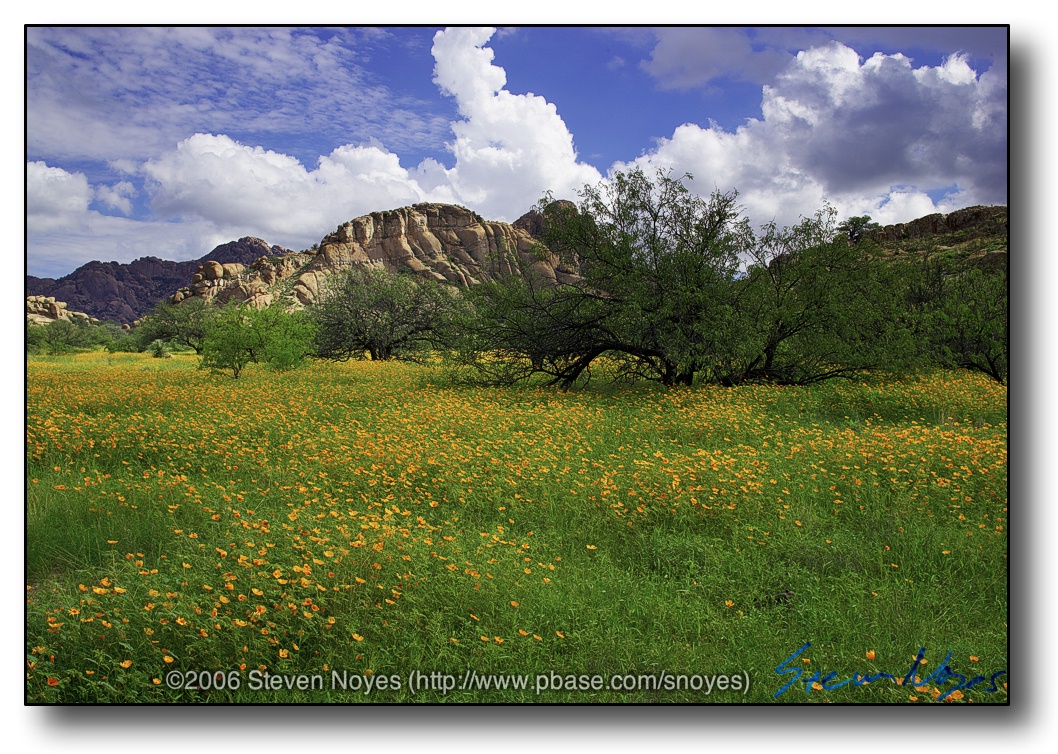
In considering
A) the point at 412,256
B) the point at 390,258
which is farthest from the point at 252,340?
the point at 412,256

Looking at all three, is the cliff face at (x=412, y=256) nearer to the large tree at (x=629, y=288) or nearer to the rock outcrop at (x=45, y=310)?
the large tree at (x=629, y=288)

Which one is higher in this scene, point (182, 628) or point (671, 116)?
point (671, 116)

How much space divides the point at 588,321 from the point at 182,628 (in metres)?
9.22

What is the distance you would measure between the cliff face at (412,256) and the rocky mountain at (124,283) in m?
0.54

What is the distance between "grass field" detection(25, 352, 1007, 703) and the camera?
3084mm

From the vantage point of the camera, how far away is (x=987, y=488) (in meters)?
4.92

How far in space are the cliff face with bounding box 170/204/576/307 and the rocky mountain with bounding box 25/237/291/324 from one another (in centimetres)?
54

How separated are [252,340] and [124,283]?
814 cm

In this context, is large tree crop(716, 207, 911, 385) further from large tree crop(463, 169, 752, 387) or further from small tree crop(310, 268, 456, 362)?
small tree crop(310, 268, 456, 362)

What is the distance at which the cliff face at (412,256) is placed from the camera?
774 cm

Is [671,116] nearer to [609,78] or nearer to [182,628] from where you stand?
[609,78]

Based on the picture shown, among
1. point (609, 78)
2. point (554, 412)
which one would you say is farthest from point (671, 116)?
point (554, 412)
